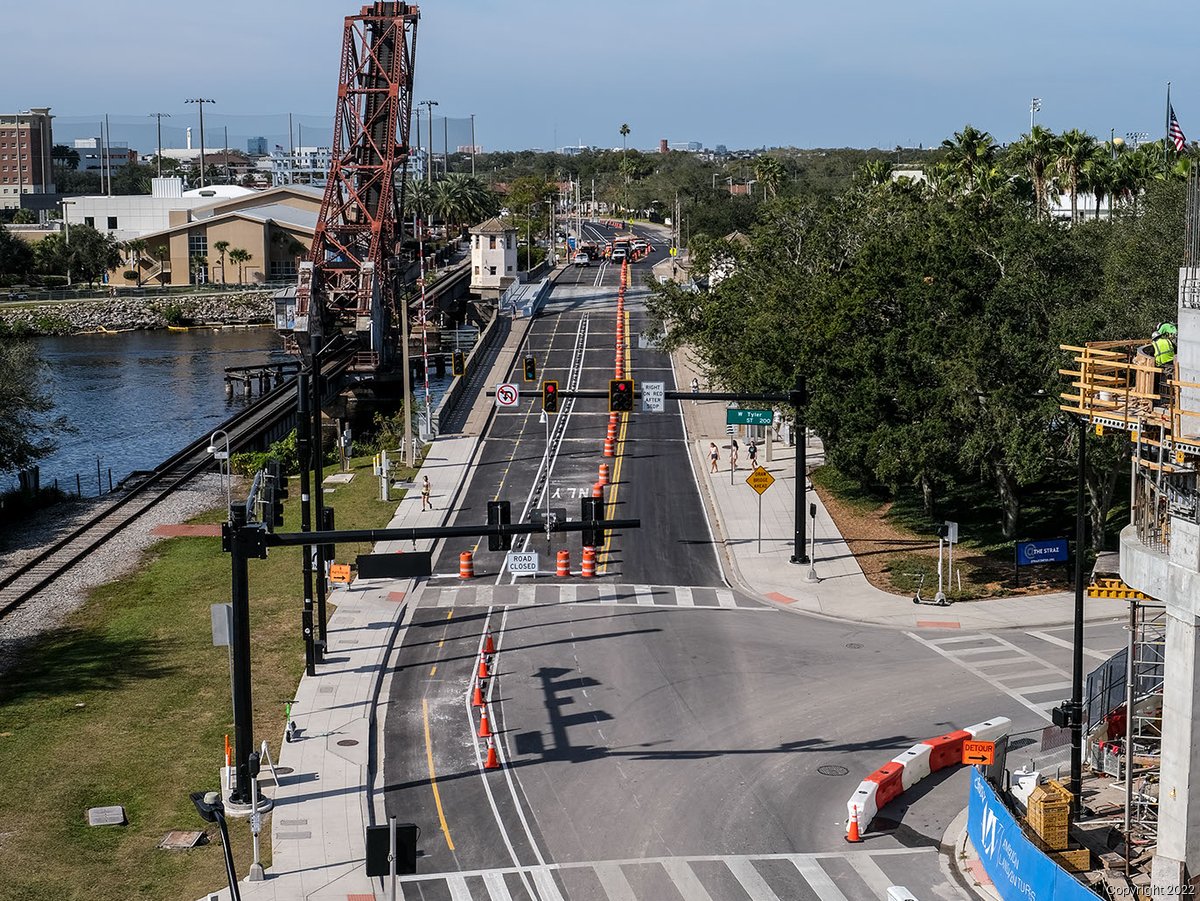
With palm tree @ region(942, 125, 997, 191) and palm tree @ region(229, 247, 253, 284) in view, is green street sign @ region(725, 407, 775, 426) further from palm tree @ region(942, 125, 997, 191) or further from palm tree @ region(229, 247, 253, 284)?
palm tree @ region(229, 247, 253, 284)

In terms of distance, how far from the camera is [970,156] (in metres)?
80.8

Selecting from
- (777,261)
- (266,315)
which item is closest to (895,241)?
(777,261)

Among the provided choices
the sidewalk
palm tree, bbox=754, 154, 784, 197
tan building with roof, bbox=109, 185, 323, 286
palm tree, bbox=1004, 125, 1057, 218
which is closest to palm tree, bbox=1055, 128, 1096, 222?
palm tree, bbox=1004, 125, 1057, 218

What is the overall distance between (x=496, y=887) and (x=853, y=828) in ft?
20.8

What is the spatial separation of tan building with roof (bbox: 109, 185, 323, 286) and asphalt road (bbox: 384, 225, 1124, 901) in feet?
434

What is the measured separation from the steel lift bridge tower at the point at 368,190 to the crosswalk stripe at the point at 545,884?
7566cm

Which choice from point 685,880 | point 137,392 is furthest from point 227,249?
point 685,880

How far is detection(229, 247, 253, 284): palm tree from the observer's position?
17225 centimetres

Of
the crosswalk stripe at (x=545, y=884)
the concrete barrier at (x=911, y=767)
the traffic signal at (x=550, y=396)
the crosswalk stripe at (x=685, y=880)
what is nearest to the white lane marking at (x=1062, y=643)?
the concrete barrier at (x=911, y=767)

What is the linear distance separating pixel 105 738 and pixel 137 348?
368 feet

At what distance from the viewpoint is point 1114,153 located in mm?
90375

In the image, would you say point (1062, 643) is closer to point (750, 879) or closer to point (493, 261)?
point (750, 879)

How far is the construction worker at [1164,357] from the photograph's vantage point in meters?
23.1

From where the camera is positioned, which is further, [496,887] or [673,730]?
[673,730]
